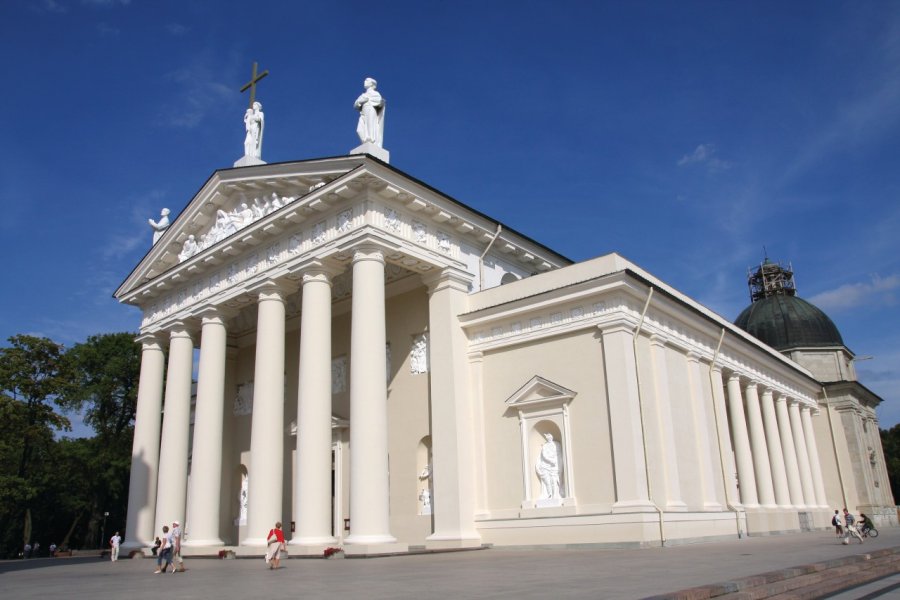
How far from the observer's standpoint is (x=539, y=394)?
19125 millimetres

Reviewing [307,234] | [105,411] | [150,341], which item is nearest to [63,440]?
[105,411]

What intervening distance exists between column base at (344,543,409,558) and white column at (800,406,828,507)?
23131 millimetres

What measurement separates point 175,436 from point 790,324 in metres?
34.8

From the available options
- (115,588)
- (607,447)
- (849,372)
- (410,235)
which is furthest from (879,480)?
(115,588)

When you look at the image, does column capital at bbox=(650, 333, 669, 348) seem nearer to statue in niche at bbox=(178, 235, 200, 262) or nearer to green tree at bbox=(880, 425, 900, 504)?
statue in niche at bbox=(178, 235, 200, 262)

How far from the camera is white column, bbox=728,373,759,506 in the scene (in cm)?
2427

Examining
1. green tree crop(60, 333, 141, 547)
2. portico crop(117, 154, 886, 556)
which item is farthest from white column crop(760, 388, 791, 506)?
green tree crop(60, 333, 141, 547)

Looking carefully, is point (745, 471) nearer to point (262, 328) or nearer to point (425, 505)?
point (425, 505)

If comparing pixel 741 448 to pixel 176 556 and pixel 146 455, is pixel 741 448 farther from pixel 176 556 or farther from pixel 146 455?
pixel 146 455

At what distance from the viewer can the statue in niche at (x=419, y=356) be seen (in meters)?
21.3

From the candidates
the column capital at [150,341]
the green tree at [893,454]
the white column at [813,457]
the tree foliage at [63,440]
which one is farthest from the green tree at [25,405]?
the green tree at [893,454]

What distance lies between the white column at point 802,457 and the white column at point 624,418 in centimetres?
1717

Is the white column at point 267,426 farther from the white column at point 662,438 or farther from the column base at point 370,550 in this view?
the white column at point 662,438

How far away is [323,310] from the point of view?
63.8 feet
